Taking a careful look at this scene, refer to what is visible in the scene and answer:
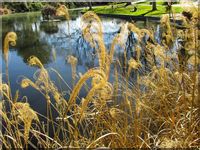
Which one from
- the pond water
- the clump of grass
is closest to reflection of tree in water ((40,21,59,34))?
the pond water

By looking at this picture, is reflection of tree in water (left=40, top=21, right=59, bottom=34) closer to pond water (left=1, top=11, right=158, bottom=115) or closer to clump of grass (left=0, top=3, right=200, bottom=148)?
pond water (left=1, top=11, right=158, bottom=115)

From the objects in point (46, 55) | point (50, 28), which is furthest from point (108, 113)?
point (50, 28)

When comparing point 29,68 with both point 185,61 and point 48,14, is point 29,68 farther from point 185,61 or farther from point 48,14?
point 48,14

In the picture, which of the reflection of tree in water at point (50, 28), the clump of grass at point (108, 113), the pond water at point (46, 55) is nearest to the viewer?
the clump of grass at point (108, 113)

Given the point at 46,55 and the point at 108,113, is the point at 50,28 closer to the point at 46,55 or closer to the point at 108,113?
the point at 46,55

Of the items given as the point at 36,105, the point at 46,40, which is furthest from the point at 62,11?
the point at 46,40

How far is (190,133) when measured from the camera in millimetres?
2021

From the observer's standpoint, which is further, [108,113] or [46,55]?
[46,55]

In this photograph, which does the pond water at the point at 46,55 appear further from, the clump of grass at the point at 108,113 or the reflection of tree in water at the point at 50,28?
the clump of grass at the point at 108,113

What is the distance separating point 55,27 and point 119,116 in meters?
17.4

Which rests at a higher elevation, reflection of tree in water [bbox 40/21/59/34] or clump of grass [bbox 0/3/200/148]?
clump of grass [bbox 0/3/200/148]

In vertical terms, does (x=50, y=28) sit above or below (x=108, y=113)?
below

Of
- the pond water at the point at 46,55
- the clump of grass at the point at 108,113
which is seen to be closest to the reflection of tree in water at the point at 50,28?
the pond water at the point at 46,55

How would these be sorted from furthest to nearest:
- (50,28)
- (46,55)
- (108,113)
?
(50,28), (46,55), (108,113)
